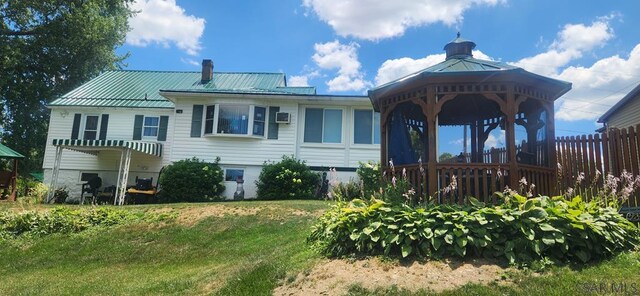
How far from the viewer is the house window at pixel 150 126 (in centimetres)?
1858

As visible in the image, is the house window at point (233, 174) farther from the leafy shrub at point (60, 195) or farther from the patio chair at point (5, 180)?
the patio chair at point (5, 180)

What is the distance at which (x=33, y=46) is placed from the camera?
25.2m

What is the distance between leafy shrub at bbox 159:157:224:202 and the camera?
1591 centimetres

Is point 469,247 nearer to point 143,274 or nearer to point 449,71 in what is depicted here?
point 449,71

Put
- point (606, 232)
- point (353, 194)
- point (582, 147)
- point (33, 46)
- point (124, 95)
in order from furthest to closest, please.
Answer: point (33, 46) → point (124, 95) → point (353, 194) → point (582, 147) → point (606, 232)

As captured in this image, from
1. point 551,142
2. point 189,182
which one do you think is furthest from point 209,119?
point 551,142

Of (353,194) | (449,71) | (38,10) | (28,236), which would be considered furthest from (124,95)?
(449,71)

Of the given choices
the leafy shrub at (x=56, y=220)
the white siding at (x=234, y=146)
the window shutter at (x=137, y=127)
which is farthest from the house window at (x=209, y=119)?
the leafy shrub at (x=56, y=220)

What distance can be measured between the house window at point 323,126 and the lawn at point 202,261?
6319 mm

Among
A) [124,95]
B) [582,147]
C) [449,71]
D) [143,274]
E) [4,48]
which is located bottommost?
[143,274]

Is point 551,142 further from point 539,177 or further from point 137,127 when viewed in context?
point 137,127

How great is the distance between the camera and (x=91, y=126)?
62.1ft

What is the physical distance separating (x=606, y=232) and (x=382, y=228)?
8.48 ft

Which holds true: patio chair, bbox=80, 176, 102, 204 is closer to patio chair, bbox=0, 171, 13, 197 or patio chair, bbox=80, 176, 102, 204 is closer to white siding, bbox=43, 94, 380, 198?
white siding, bbox=43, 94, 380, 198
